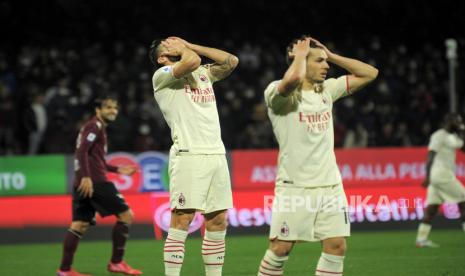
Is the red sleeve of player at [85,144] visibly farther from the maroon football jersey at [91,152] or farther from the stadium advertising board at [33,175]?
the stadium advertising board at [33,175]

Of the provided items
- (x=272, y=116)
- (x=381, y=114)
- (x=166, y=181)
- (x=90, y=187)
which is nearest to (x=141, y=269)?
(x=90, y=187)

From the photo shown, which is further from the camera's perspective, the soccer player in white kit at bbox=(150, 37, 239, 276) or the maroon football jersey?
the maroon football jersey

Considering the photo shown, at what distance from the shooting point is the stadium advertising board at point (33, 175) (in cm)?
1938

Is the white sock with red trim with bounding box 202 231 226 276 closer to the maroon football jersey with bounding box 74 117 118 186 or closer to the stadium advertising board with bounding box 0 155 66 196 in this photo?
the maroon football jersey with bounding box 74 117 118 186

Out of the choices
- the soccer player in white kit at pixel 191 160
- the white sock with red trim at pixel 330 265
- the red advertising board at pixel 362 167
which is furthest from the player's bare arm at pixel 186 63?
the red advertising board at pixel 362 167

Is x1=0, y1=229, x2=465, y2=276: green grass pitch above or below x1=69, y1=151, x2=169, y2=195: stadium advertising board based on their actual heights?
below

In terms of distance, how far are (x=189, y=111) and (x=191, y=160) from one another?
1.54ft

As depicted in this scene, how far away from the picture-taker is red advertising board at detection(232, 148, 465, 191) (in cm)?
2045

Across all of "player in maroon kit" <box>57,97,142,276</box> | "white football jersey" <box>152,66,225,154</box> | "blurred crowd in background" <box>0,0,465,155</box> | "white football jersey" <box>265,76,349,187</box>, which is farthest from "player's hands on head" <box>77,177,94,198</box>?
"blurred crowd in background" <box>0,0,465,155</box>

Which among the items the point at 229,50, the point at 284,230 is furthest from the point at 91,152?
the point at 229,50

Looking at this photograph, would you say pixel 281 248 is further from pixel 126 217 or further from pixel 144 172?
pixel 144 172

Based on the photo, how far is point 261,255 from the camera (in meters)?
13.0

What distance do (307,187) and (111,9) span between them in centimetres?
2019

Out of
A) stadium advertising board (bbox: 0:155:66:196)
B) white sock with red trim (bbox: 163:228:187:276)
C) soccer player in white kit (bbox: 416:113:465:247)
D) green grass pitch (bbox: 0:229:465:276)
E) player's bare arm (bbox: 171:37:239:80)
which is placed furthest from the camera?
stadium advertising board (bbox: 0:155:66:196)
